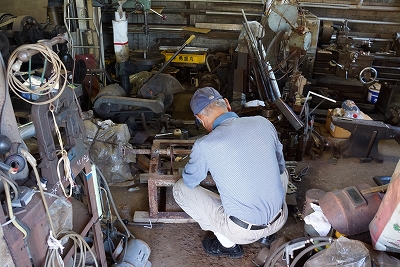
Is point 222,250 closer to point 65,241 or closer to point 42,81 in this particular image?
point 65,241

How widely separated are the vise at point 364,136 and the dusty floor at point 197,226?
0.24 feet

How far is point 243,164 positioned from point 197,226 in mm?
884

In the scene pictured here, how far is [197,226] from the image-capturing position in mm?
2418

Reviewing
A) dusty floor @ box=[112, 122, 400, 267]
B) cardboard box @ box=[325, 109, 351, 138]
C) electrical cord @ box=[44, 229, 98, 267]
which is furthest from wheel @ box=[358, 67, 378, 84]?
electrical cord @ box=[44, 229, 98, 267]

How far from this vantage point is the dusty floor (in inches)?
84.8

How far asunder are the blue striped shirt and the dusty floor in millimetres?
486

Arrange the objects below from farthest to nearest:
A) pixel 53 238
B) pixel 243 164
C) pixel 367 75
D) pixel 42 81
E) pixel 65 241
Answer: pixel 367 75, pixel 243 164, pixel 65 241, pixel 53 238, pixel 42 81

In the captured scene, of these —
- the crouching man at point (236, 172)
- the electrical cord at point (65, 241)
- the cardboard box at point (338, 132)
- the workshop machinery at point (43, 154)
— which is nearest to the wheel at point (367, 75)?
the cardboard box at point (338, 132)

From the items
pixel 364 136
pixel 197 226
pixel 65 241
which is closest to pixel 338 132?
pixel 364 136

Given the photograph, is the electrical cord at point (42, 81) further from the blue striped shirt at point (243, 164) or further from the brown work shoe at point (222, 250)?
the brown work shoe at point (222, 250)

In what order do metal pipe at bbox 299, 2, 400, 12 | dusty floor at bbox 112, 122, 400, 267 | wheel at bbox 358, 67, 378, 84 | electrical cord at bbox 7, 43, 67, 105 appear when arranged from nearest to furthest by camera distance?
electrical cord at bbox 7, 43, 67, 105 → dusty floor at bbox 112, 122, 400, 267 → wheel at bbox 358, 67, 378, 84 → metal pipe at bbox 299, 2, 400, 12

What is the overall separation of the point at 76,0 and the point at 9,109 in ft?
10.9

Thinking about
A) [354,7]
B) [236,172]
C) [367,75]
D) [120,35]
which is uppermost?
[354,7]

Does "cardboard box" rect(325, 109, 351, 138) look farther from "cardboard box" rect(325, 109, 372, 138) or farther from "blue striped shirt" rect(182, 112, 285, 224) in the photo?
"blue striped shirt" rect(182, 112, 285, 224)
